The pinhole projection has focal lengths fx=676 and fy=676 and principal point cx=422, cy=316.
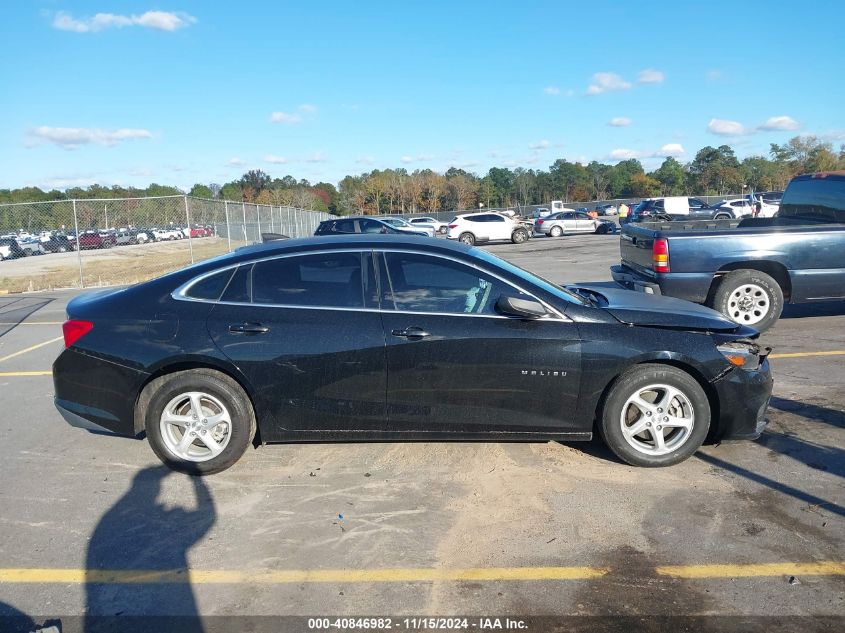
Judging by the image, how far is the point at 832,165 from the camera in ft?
247

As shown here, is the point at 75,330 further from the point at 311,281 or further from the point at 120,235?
the point at 120,235

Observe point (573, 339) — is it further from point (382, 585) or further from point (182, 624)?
point (182, 624)

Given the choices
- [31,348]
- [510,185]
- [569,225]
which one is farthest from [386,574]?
[510,185]

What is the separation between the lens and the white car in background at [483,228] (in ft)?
101

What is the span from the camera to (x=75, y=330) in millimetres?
4688

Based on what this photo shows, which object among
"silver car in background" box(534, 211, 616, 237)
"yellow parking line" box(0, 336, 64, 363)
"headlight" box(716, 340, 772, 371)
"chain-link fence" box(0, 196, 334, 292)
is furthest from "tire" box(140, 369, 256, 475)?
"silver car in background" box(534, 211, 616, 237)

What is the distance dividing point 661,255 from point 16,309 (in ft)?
40.2

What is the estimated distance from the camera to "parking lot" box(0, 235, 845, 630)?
10.4 feet

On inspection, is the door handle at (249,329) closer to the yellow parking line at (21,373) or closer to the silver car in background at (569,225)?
the yellow parking line at (21,373)

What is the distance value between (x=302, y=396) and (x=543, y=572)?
1.95 metres

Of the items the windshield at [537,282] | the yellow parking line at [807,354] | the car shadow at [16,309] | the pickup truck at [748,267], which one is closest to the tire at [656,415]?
the windshield at [537,282]

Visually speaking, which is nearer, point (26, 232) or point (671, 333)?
point (671, 333)

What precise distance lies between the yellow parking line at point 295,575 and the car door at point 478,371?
4.01 feet

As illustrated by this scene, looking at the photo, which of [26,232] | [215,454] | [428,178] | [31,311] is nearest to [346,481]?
[215,454]
